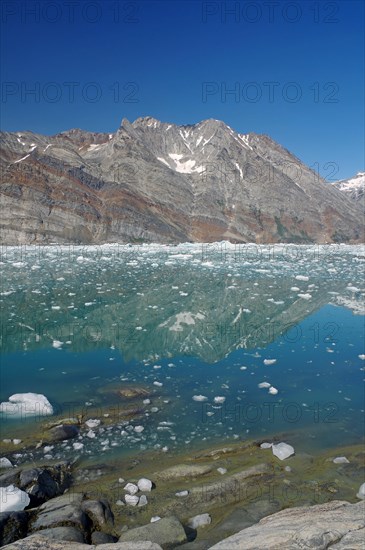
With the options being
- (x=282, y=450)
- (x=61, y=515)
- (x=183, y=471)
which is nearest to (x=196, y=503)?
(x=183, y=471)

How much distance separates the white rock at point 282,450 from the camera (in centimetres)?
700

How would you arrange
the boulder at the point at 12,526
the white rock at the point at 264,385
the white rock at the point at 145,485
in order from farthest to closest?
the white rock at the point at 264,385 → the white rock at the point at 145,485 → the boulder at the point at 12,526

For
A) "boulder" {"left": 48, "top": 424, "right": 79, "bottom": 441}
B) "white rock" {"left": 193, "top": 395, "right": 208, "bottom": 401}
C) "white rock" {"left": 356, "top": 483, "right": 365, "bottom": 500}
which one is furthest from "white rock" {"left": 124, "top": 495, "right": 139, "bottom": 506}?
"white rock" {"left": 193, "top": 395, "right": 208, "bottom": 401}

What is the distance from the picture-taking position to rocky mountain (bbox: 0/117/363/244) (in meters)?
61.5

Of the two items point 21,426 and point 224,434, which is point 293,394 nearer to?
point 224,434

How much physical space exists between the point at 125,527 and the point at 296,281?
2321cm

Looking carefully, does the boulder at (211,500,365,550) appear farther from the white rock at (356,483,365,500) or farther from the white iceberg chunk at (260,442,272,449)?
the white iceberg chunk at (260,442,272,449)

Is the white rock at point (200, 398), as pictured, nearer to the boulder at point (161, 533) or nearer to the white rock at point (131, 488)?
the white rock at point (131, 488)

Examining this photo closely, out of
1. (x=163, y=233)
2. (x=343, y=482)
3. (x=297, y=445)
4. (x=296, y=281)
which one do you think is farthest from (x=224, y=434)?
(x=163, y=233)

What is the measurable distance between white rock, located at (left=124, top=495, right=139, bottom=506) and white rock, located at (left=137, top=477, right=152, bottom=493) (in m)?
0.27

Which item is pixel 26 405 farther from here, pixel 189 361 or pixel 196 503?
pixel 189 361

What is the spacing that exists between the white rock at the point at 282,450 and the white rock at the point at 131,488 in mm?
2523

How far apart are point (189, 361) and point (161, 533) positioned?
6.96 m

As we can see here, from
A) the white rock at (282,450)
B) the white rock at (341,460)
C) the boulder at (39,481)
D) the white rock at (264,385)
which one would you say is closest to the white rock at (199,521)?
the boulder at (39,481)
